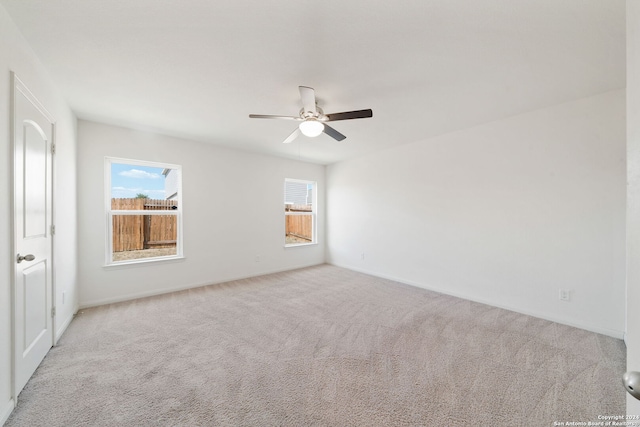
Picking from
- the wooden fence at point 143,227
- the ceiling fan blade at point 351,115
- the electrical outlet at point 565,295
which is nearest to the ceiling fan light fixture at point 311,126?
the ceiling fan blade at point 351,115

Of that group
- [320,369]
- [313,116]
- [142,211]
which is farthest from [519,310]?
[142,211]

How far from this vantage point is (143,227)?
3631 mm

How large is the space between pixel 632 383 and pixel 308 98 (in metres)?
2.25

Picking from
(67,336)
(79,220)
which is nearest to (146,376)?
(67,336)

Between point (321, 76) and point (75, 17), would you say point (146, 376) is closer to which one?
point (75, 17)

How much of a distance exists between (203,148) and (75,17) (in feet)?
8.44

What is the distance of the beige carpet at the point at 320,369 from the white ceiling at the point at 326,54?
95.7 inches

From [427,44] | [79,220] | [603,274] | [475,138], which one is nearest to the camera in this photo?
[427,44]

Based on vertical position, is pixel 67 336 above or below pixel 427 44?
below

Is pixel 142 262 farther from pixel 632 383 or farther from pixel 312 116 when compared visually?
pixel 632 383

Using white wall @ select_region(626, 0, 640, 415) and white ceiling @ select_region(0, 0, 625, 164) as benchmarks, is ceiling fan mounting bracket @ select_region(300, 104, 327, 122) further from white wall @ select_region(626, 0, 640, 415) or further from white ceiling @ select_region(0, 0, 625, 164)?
white wall @ select_region(626, 0, 640, 415)

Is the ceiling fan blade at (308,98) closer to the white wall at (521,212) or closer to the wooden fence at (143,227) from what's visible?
the white wall at (521,212)

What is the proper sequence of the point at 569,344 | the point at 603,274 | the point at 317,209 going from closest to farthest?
the point at 569,344 < the point at 603,274 < the point at 317,209

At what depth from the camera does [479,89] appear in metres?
2.37
